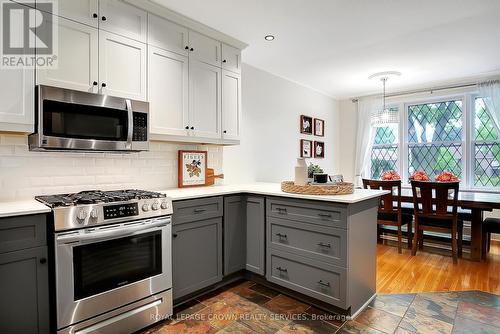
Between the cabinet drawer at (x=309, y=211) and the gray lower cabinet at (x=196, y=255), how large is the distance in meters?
0.52

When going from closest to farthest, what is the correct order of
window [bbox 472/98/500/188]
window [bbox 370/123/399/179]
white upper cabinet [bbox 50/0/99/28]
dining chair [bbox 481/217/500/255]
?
white upper cabinet [bbox 50/0/99/28] → dining chair [bbox 481/217/500/255] → window [bbox 472/98/500/188] → window [bbox 370/123/399/179]

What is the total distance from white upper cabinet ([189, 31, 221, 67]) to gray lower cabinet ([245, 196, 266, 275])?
1401 millimetres

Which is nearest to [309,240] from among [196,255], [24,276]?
[196,255]

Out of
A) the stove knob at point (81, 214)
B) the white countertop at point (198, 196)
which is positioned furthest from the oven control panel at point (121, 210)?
the white countertop at point (198, 196)

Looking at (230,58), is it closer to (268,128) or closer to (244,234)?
(268,128)

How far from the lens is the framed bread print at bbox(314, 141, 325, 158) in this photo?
4993mm

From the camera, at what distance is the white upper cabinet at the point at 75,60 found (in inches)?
74.3

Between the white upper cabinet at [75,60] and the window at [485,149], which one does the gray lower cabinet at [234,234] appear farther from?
the window at [485,149]

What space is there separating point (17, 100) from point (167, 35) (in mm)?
1250

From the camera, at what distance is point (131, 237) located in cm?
193

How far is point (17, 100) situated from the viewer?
5.66 ft

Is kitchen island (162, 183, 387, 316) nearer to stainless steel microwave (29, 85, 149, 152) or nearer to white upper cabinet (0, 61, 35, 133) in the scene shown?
stainless steel microwave (29, 85, 149, 152)

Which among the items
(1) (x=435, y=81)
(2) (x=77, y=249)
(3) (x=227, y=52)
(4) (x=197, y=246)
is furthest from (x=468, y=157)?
(2) (x=77, y=249)

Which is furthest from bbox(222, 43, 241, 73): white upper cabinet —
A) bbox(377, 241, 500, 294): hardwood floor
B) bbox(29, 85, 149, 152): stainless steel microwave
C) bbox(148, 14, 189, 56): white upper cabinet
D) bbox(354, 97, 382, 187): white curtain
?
bbox(354, 97, 382, 187): white curtain
